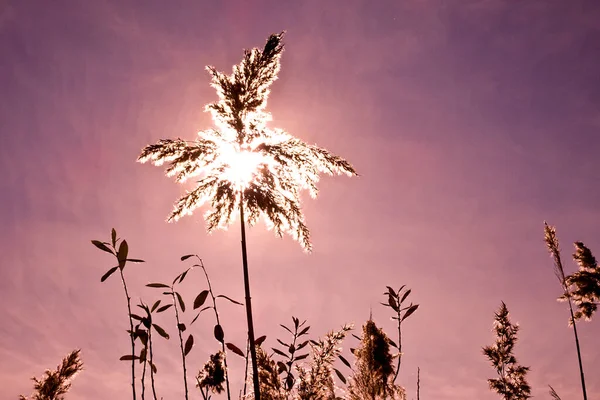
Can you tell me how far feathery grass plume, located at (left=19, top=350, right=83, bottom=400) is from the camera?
1113 centimetres

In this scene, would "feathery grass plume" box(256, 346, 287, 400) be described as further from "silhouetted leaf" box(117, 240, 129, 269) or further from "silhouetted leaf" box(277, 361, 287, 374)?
"silhouetted leaf" box(117, 240, 129, 269)

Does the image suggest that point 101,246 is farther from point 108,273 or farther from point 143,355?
point 143,355

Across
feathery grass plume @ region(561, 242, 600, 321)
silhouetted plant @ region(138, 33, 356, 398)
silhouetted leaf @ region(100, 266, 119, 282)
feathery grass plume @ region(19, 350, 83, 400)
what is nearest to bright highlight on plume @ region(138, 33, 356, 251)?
silhouetted plant @ region(138, 33, 356, 398)

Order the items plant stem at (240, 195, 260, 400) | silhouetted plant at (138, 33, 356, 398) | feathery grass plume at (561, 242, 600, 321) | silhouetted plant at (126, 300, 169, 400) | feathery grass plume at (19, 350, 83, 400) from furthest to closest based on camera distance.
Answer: feathery grass plume at (561, 242, 600, 321), feathery grass plume at (19, 350, 83, 400), silhouetted plant at (138, 33, 356, 398), plant stem at (240, 195, 260, 400), silhouetted plant at (126, 300, 169, 400)

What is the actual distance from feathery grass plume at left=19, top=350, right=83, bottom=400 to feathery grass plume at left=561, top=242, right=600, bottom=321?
18.3m

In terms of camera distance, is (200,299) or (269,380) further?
(269,380)

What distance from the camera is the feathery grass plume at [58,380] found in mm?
11133

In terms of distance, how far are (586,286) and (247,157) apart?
622 inches

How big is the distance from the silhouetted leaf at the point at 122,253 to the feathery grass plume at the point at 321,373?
8.59 feet

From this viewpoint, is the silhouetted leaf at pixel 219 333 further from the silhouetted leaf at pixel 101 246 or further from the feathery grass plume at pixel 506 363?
the feathery grass plume at pixel 506 363

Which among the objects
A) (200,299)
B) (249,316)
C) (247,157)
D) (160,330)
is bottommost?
(160,330)

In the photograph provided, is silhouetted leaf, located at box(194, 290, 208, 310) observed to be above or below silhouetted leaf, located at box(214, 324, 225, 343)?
above

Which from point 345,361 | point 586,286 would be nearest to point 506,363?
point 586,286

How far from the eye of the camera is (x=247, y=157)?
25.0 feet
